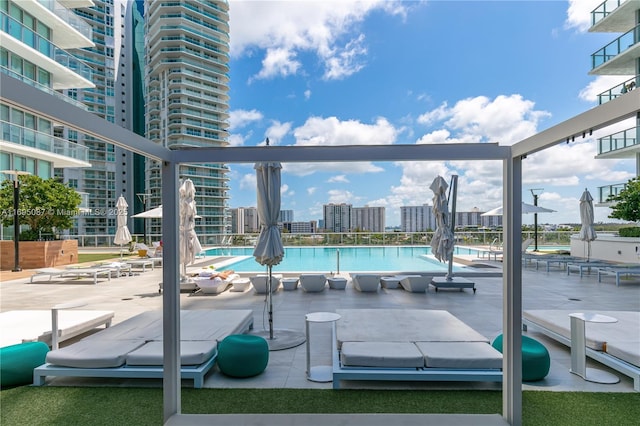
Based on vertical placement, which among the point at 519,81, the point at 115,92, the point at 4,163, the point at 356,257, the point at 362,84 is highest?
the point at 115,92

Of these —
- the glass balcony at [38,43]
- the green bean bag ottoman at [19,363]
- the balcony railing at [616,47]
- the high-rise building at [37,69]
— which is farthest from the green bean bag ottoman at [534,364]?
the glass balcony at [38,43]

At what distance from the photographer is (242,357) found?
3.80 meters

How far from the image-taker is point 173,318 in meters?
2.79

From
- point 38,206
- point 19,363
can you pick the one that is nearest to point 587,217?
point 19,363

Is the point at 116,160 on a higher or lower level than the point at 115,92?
A: lower

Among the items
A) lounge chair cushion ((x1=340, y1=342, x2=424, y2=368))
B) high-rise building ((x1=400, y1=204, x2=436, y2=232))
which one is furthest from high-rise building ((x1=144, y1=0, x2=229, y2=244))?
lounge chair cushion ((x1=340, y1=342, x2=424, y2=368))

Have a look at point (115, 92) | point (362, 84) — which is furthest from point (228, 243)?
point (115, 92)

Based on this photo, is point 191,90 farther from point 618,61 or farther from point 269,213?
point 269,213

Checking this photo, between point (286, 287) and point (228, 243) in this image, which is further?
point (228, 243)

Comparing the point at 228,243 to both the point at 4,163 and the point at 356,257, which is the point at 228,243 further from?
the point at 4,163

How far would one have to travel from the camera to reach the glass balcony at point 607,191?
61.2 feet

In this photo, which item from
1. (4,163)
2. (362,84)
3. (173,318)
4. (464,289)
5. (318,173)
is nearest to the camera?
(173,318)

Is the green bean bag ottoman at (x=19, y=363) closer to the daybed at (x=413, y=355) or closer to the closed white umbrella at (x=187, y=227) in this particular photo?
the daybed at (x=413, y=355)

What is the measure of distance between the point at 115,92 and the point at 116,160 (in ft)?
37.7
